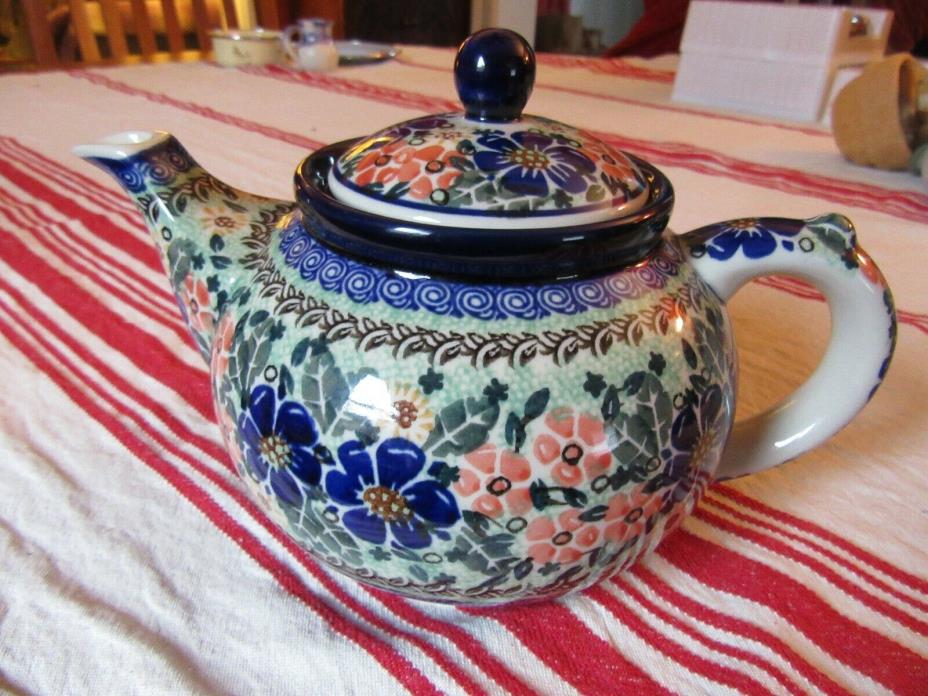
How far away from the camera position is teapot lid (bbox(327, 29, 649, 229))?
12.6 inches

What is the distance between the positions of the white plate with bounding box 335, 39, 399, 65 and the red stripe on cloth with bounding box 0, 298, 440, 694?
131 centimetres

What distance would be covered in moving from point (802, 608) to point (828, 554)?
49 millimetres

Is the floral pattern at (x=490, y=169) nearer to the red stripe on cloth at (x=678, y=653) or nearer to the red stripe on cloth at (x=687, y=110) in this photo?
the red stripe on cloth at (x=678, y=653)

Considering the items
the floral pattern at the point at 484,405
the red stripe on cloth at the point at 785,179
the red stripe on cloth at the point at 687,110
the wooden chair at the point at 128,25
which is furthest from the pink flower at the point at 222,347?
the wooden chair at the point at 128,25

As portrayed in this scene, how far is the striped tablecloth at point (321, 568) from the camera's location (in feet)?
1.16

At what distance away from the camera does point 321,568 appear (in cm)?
41

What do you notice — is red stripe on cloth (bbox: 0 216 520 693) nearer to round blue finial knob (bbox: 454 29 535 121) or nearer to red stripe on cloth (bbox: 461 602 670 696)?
red stripe on cloth (bbox: 461 602 670 696)

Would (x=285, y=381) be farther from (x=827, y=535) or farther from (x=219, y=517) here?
(x=827, y=535)

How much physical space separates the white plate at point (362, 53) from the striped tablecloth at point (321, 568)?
1.15 metres

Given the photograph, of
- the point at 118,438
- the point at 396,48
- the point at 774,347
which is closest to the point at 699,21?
the point at 396,48

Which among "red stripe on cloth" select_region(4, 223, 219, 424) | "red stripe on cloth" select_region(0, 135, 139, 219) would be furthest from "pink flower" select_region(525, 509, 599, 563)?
"red stripe on cloth" select_region(0, 135, 139, 219)

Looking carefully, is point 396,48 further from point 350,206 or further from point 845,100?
point 350,206

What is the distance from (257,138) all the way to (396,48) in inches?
36.5

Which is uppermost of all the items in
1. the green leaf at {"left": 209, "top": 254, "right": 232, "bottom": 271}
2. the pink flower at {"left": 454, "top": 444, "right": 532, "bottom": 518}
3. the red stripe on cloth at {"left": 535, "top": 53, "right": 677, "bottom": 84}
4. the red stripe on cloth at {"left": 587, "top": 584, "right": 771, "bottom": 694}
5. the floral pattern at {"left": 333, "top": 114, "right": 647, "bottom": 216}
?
the floral pattern at {"left": 333, "top": 114, "right": 647, "bottom": 216}
